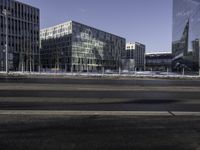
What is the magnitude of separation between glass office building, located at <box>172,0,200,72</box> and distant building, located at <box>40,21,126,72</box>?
38.1m

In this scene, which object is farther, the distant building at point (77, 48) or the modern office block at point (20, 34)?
the distant building at point (77, 48)

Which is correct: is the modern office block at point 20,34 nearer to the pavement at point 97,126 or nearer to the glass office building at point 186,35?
the glass office building at point 186,35

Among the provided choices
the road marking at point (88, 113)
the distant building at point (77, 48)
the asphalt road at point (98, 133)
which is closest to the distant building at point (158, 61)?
the distant building at point (77, 48)

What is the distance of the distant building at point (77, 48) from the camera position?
12802 cm

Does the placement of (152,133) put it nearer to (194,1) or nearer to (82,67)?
(194,1)

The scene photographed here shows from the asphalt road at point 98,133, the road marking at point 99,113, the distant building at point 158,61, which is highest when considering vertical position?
the distant building at point 158,61

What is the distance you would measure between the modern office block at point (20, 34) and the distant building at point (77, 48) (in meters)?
10.3

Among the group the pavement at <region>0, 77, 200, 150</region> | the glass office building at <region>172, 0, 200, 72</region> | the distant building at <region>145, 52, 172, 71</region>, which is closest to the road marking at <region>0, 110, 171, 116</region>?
the pavement at <region>0, 77, 200, 150</region>

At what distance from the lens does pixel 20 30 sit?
369ft

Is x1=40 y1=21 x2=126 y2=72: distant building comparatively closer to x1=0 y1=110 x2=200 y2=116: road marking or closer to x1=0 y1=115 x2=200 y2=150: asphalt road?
x1=0 y1=110 x2=200 y2=116: road marking

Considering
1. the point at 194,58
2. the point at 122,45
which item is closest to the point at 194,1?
the point at 194,58

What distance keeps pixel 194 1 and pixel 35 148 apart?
256 ft

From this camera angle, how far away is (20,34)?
112 meters

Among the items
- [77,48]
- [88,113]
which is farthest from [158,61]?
[88,113]
